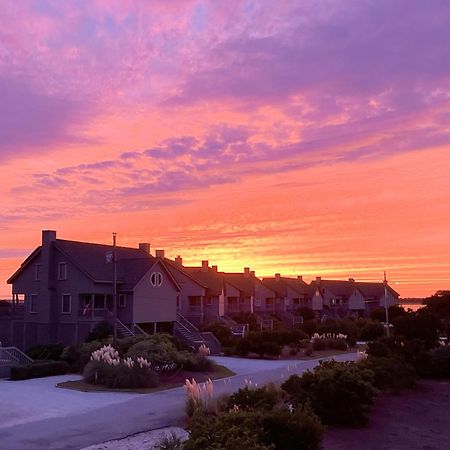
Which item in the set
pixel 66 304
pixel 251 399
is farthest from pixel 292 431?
pixel 66 304

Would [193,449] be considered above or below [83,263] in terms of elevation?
below

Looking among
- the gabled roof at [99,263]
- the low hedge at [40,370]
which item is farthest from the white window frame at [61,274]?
the low hedge at [40,370]

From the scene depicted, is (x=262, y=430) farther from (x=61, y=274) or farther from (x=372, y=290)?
(x=372, y=290)

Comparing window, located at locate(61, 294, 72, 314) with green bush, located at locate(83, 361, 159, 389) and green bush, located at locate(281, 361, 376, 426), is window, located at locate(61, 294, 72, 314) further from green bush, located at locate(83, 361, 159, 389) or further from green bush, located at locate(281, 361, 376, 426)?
green bush, located at locate(281, 361, 376, 426)

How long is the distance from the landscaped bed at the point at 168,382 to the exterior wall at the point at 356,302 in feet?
236

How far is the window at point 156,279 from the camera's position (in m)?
44.7

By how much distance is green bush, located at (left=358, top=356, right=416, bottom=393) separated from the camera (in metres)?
20.2

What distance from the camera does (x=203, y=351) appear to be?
32.5m

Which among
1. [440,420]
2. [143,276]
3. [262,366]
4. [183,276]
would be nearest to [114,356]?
[262,366]

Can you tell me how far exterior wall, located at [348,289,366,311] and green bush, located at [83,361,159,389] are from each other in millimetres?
78341

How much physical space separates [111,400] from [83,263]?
22685 mm

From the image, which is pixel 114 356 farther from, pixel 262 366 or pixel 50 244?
pixel 50 244

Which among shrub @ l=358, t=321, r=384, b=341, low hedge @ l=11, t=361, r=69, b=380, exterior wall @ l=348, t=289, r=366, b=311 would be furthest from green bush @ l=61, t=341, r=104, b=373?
exterior wall @ l=348, t=289, r=366, b=311

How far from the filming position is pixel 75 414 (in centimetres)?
1806
